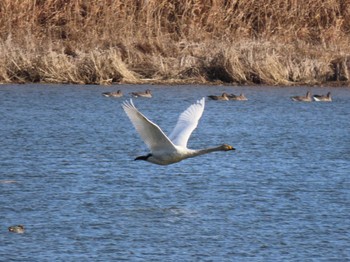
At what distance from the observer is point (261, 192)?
12.6 metres

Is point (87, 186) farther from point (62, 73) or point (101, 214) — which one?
point (62, 73)

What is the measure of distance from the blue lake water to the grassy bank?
2.02 metres

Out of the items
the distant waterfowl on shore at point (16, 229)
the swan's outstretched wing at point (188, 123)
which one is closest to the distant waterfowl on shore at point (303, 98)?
the swan's outstretched wing at point (188, 123)

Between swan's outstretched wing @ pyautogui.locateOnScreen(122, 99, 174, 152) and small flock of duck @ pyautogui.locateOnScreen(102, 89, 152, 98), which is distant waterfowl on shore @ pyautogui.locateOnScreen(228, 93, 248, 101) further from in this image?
swan's outstretched wing @ pyautogui.locateOnScreen(122, 99, 174, 152)

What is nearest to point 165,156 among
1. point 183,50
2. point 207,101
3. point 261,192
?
point 261,192

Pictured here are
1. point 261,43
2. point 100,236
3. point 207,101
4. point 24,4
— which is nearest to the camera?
point 100,236

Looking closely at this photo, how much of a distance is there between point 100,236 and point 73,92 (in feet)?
40.8

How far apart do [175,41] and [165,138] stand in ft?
50.4

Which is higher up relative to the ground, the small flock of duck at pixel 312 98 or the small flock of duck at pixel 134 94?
the small flock of duck at pixel 312 98

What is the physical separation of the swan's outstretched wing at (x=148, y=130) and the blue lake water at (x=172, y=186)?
2.43ft

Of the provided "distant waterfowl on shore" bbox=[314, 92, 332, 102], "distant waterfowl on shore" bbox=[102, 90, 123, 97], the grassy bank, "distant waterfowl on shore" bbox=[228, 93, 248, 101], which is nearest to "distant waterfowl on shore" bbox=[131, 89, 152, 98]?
"distant waterfowl on shore" bbox=[102, 90, 123, 97]

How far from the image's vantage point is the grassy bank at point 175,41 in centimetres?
2334

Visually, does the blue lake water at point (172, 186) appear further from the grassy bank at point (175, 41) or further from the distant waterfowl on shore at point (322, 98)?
the grassy bank at point (175, 41)

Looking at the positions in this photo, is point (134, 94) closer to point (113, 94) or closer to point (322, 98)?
point (113, 94)
